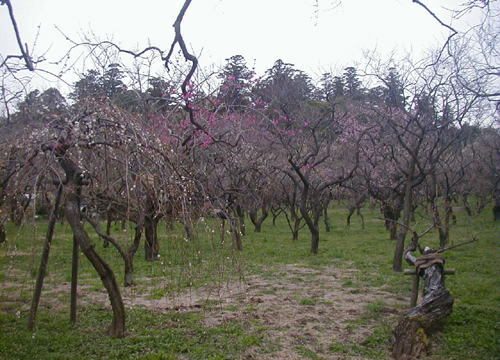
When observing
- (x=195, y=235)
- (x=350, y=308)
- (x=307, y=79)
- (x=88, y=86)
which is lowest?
(x=350, y=308)

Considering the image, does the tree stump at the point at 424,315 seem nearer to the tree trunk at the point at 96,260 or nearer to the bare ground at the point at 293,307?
the bare ground at the point at 293,307

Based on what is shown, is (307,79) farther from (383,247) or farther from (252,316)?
(252,316)

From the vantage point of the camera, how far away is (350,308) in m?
5.85

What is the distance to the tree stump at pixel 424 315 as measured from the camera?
13.1 feet

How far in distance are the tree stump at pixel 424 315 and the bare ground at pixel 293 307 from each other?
22 cm

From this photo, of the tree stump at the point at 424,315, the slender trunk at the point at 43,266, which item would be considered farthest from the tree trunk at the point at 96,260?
the tree stump at the point at 424,315

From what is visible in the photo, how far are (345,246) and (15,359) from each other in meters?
10.1

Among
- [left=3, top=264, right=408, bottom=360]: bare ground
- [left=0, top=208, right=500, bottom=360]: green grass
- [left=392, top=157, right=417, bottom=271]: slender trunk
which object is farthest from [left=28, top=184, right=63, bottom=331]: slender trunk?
[left=392, top=157, right=417, bottom=271]: slender trunk

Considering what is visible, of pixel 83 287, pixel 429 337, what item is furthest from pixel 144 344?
pixel 83 287

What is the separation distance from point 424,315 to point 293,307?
1.98 m

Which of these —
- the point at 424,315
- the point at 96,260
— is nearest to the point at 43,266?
the point at 96,260

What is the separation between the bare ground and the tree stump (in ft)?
0.71

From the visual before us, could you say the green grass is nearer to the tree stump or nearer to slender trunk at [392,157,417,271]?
the tree stump

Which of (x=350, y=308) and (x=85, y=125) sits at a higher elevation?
(x=85, y=125)
